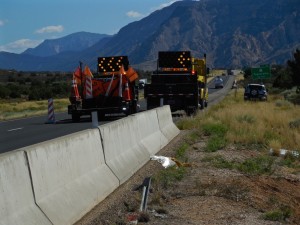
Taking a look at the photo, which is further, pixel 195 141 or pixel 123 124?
pixel 195 141

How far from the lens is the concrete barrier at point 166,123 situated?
18133 mm

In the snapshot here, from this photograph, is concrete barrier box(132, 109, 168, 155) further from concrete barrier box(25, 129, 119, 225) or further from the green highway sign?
the green highway sign

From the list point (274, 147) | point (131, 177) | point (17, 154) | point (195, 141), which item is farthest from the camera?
point (195, 141)

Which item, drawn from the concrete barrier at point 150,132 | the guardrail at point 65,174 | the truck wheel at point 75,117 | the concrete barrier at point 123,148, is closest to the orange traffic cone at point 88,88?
the truck wheel at point 75,117

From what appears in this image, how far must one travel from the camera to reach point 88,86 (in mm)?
28188

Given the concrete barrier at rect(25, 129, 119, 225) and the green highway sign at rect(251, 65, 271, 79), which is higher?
the concrete barrier at rect(25, 129, 119, 225)

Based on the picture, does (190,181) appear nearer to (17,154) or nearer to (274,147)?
(17,154)

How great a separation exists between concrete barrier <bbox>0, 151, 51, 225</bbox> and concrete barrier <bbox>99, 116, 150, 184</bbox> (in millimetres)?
3505

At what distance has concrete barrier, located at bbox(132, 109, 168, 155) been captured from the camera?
47.1 feet

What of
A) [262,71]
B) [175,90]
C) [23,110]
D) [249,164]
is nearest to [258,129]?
[249,164]

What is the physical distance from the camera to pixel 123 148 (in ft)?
39.1

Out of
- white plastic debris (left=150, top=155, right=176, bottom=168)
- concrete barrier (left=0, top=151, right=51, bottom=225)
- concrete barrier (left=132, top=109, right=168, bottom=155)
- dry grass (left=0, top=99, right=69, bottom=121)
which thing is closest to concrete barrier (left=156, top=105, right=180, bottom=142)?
concrete barrier (left=132, top=109, right=168, bottom=155)

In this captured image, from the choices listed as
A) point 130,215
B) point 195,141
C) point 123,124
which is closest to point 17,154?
point 130,215

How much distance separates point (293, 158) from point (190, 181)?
4464 mm
